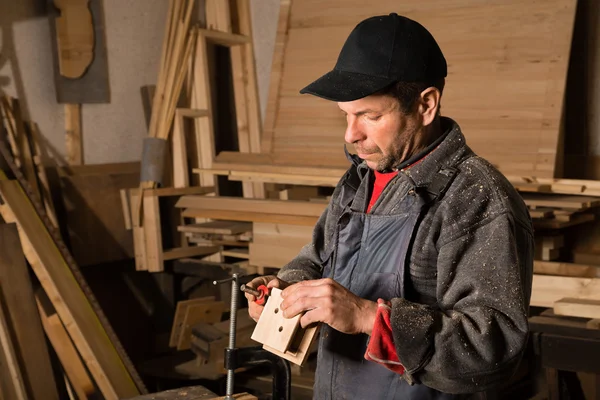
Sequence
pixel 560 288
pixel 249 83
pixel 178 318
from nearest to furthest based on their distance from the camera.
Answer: pixel 560 288, pixel 178 318, pixel 249 83

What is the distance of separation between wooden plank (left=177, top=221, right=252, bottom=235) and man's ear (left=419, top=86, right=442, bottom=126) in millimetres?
2766

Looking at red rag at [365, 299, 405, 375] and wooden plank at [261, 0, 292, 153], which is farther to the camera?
wooden plank at [261, 0, 292, 153]

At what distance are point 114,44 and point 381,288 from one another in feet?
12.7

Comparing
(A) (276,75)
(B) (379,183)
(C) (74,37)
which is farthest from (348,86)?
(C) (74,37)

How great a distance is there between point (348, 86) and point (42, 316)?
2937 mm

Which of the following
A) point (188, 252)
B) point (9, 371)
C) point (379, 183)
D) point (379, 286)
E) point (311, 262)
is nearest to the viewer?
point (379, 286)

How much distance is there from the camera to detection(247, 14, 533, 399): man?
5.10ft

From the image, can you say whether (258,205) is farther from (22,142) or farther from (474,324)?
(474,324)

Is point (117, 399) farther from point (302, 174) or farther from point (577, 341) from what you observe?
point (577, 341)

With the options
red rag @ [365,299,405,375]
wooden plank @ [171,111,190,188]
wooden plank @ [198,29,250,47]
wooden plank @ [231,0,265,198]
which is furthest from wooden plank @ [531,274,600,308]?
wooden plank @ [198,29,250,47]

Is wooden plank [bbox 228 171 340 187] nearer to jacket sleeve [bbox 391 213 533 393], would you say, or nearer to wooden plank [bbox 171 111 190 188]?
wooden plank [bbox 171 111 190 188]

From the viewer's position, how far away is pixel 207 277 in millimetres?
5109

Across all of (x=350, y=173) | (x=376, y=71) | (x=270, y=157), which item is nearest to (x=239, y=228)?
(x=270, y=157)

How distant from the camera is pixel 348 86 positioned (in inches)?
67.1
